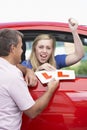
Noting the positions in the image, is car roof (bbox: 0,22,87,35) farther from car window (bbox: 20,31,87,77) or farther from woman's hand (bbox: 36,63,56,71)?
woman's hand (bbox: 36,63,56,71)

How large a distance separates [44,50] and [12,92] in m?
0.70

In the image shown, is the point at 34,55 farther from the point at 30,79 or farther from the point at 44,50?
the point at 30,79

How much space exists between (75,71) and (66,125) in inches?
17.7

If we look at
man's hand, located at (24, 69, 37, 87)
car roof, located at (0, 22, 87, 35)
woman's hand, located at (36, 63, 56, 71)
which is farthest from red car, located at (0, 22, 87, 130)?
car roof, located at (0, 22, 87, 35)

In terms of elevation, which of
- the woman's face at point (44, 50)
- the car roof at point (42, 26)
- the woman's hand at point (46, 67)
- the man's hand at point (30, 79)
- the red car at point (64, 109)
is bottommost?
the red car at point (64, 109)

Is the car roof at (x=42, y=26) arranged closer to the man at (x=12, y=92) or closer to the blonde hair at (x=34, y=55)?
the blonde hair at (x=34, y=55)

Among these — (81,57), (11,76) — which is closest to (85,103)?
(81,57)

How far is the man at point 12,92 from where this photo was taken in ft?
8.16
